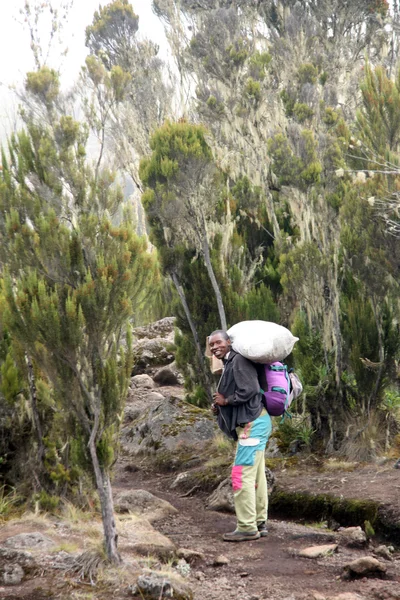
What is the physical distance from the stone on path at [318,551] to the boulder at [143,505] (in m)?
1.69

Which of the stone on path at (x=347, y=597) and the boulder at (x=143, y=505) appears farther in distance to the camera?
the boulder at (x=143, y=505)

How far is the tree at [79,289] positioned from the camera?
171 inches

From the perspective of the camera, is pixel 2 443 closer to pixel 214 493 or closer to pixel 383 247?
pixel 214 493

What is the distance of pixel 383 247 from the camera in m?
7.67

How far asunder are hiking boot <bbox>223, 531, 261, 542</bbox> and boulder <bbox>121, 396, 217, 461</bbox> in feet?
10.8

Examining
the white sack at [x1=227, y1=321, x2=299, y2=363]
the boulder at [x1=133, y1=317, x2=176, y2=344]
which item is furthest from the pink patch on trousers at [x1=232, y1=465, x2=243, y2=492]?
the boulder at [x1=133, y1=317, x2=176, y2=344]

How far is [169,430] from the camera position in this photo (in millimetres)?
9312

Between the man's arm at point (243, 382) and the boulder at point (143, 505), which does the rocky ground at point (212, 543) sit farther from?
the man's arm at point (243, 382)

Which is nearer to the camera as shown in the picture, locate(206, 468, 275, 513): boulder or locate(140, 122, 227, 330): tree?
locate(206, 468, 275, 513): boulder

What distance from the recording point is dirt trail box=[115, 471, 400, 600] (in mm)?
4223

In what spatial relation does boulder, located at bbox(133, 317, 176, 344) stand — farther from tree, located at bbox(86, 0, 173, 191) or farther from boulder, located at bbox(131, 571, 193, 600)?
boulder, located at bbox(131, 571, 193, 600)

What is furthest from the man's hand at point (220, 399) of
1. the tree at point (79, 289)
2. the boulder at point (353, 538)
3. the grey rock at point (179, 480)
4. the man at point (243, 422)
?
the grey rock at point (179, 480)

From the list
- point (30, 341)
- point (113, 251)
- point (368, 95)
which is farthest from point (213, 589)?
point (368, 95)

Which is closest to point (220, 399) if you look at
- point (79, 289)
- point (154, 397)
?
point (79, 289)
